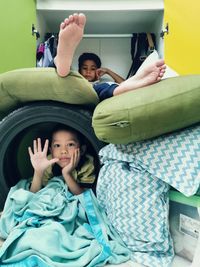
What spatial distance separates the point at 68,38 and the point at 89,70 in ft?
3.24

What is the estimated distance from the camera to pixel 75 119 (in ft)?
3.41

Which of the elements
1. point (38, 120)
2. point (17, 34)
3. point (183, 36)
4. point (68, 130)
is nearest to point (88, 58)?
point (17, 34)

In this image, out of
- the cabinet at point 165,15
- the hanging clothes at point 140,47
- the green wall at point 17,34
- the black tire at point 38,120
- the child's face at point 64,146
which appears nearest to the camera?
the black tire at point 38,120

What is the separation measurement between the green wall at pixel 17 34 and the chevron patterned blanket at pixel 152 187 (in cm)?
99

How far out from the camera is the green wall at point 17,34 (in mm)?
1549

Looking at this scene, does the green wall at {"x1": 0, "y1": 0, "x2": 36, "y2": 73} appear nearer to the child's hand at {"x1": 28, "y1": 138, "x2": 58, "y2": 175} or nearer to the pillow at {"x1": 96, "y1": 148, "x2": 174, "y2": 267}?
the child's hand at {"x1": 28, "y1": 138, "x2": 58, "y2": 175}

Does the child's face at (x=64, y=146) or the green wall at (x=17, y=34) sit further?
the green wall at (x=17, y=34)

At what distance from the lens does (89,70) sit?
6.32ft

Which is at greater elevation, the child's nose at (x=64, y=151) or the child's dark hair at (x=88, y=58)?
the child's dark hair at (x=88, y=58)

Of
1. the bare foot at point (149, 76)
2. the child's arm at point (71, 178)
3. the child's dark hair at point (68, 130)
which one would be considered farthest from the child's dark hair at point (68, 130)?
the bare foot at point (149, 76)

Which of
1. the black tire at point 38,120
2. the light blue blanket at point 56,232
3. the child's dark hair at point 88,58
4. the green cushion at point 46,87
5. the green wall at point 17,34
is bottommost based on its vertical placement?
the light blue blanket at point 56,232

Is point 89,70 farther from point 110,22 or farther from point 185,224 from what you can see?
point 185,224

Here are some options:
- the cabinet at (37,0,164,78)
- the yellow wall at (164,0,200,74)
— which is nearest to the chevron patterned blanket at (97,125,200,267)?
the yellow wall at (164,0,200,74)

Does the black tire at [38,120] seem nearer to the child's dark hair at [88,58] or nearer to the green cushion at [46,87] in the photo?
the green cushion at [46,87]
